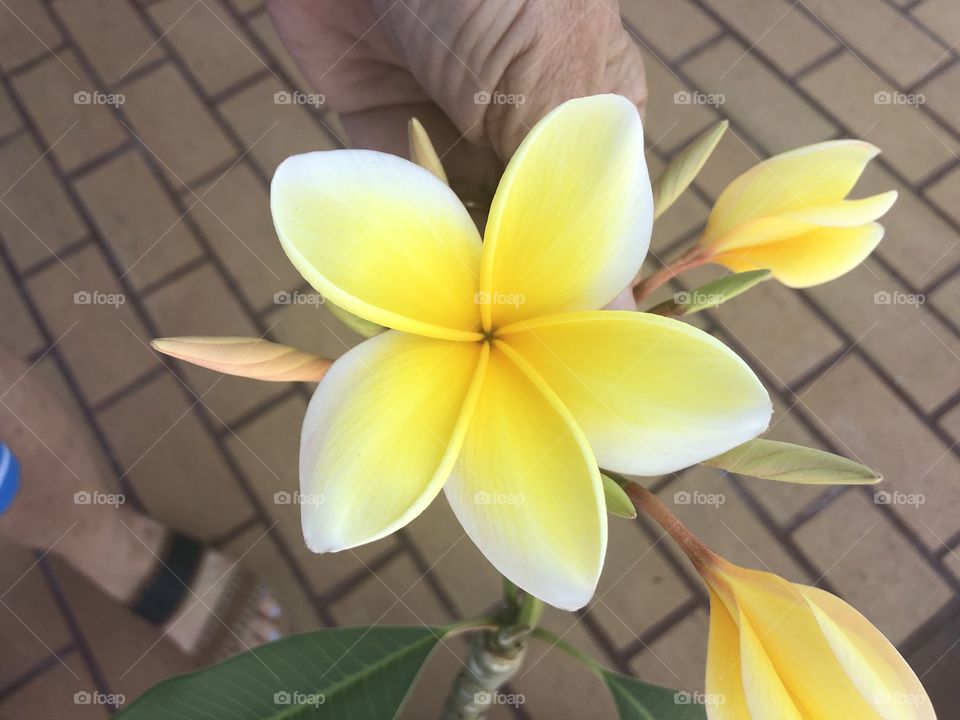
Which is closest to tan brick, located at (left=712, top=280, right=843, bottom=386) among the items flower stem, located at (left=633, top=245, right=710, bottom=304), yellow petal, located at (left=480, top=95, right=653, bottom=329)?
flower stem, located at (left=633, top=245, right=710, bottom=304)

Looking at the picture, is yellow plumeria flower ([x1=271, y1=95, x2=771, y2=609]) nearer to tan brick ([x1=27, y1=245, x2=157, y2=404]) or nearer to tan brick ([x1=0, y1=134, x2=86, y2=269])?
tan brick ([x1=27, y1=245, x2=157, y2=404])

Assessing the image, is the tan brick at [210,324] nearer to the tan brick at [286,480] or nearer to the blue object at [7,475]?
the tan brick at [286,480]

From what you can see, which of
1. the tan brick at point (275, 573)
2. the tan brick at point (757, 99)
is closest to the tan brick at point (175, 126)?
the tan brick at point (275, 573)

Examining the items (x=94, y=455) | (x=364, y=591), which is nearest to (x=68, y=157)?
(x=94, y=455)

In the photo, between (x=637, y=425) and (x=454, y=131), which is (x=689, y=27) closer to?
(x=454, y=131)

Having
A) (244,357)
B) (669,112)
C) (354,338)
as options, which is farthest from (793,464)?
(669,112)
